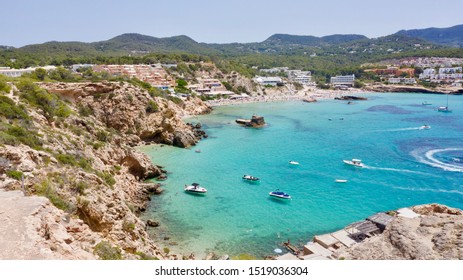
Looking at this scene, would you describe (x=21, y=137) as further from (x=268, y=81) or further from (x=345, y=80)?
(x=345, y=80)

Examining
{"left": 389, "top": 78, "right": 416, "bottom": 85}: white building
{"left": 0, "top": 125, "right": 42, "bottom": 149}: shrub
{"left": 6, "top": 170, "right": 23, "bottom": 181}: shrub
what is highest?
{"left": 389, "top": 78, "right": 416, "bottom": 85}: white building

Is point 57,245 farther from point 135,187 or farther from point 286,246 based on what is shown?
point 135,187

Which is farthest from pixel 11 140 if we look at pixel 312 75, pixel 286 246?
pixel 312 75

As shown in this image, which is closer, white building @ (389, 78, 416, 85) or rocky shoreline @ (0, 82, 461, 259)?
rocky shoreline @ (0, 82, 461, 259)

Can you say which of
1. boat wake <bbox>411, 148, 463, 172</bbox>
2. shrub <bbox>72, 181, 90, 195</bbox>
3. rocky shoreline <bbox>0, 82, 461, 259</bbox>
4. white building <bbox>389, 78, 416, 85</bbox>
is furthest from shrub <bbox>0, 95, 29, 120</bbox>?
white building <bbox>389, 78, 416, 85</bbox>

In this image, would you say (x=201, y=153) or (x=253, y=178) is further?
(x=201, y=153)

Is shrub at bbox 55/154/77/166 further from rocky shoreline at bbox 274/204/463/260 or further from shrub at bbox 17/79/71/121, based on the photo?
rocky shoreline at bbox 274/204/463/260
